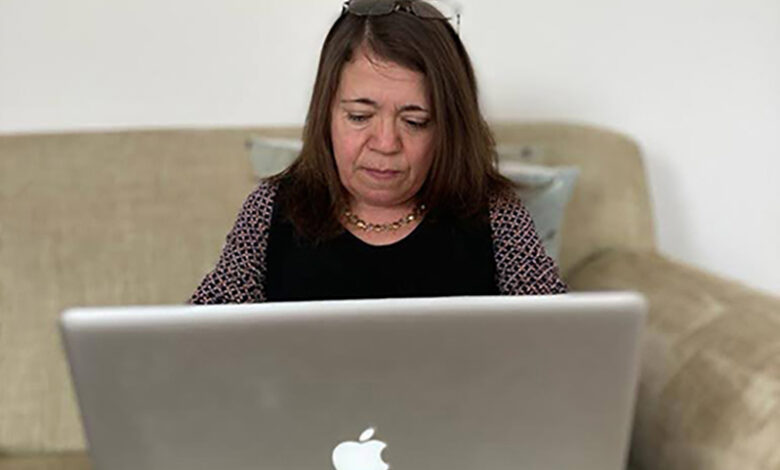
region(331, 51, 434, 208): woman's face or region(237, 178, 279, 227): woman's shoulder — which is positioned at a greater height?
region(331, 51, 434, 208): woman's face

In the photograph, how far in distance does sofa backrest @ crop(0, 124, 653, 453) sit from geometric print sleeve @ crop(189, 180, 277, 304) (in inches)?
9.1

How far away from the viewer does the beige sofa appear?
4.06 ft

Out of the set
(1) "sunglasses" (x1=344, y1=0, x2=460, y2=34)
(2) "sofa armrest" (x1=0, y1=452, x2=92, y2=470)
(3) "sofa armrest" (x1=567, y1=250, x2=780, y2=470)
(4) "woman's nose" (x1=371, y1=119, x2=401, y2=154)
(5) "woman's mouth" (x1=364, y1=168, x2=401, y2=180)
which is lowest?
(2) "sofa armrest" (x1=0, y1=452, x2=92, y2=470)

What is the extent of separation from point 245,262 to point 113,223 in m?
0.33

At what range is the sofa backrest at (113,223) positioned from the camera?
4.77 feet

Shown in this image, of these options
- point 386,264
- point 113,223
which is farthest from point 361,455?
point 113,223

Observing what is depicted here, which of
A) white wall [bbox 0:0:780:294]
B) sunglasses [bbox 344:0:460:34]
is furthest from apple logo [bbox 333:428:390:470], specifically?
white wall [bbox 0:0:780:294]

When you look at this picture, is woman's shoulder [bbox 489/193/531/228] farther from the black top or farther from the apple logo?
the apple logo

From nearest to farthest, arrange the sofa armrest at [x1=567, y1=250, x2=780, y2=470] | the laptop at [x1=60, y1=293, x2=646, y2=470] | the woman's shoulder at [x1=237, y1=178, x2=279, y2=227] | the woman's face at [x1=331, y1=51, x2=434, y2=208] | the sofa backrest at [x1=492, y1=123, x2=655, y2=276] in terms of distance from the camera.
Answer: the laptop at [x1=60, y1=293, x2=646, y2=470] < the sofa armrest at [x1=567, y1=250, x2=780, y2=470] < the woman's face at [x1=331, y1=51, x2=434, y2=208] < the woman's shoulder at [x1=237, y1=178, x2=279, y2=227] < the sofa backrest at [x1=492, y1=123, x2=655, y2=276]

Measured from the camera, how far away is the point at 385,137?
3.99 feet

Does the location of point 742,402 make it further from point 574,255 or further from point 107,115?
point 107,115

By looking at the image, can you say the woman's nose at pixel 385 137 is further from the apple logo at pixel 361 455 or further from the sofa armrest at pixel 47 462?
the sofa armrest at pixel 47 462

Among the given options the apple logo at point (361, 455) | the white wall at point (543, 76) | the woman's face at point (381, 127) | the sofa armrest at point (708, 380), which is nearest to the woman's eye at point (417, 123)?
the woman's face at point (381, 127)

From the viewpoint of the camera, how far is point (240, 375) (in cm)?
83
